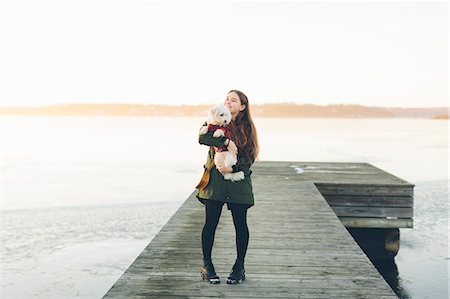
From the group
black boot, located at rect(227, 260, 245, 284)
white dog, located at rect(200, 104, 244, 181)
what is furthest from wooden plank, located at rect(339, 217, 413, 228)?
white dog, located at rect(200, 104, 244, 181)

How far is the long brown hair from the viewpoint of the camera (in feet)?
15.5

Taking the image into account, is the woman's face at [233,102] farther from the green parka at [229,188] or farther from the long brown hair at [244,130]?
the green parka at [229,188]

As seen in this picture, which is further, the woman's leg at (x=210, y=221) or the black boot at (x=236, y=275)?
the black boot at (x=236, y=275)

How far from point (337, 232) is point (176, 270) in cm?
280

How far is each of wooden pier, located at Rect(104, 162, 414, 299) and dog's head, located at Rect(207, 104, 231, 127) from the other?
64.0 inches

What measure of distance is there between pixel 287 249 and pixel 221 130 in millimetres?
2380

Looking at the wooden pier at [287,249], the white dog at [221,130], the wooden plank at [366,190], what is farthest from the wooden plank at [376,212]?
the white dog at [221,130]

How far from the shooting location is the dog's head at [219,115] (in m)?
4.46

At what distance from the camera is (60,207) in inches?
671

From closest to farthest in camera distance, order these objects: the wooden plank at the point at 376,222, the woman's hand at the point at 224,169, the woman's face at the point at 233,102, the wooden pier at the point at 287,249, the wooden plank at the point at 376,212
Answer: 1. the woman's hand at the point at 224,169
2. the woman's face at the point at 233,102
3. the wooden pier at the point at 287,249
4. the wooden plank at the point at 376,222
5. the wooden plank at the point at 376,212

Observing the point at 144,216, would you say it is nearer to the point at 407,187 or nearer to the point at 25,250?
the point at 25,250

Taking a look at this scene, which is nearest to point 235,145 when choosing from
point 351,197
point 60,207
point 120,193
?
point 351,197

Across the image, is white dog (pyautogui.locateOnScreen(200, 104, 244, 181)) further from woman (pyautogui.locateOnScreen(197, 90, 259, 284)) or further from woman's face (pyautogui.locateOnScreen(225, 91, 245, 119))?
woman's face (pyautogui.locateOnScreen(225, 91, 245, 119))

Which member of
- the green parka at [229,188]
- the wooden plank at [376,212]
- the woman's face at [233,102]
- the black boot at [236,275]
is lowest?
the wooden plank at [376,212]
